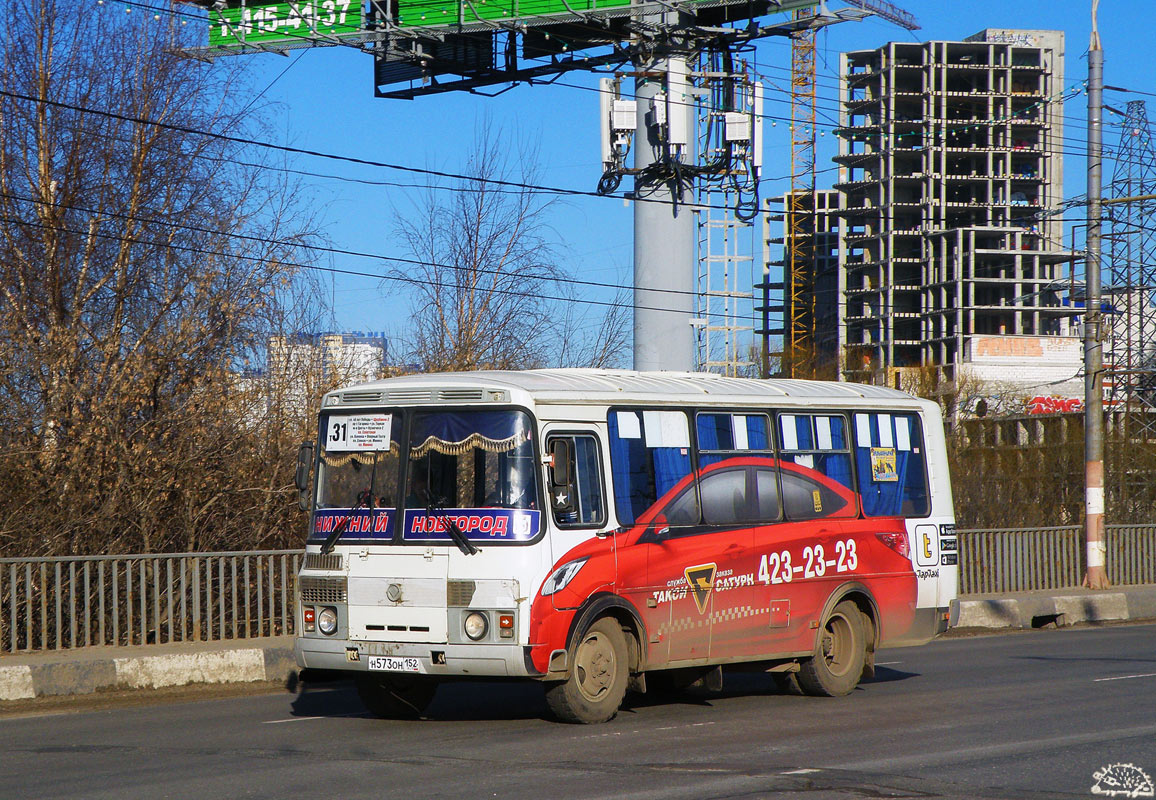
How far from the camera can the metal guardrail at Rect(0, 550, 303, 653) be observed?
13.9 m

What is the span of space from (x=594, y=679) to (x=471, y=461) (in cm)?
202

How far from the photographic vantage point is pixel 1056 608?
22234 mm

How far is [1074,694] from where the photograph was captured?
1264 cm

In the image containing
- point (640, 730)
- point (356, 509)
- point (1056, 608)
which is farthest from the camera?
point (1056, 608)

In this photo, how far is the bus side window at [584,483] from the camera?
11.1 meters

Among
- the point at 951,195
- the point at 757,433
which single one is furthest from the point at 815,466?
the point at 951,195

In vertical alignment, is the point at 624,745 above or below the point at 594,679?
below

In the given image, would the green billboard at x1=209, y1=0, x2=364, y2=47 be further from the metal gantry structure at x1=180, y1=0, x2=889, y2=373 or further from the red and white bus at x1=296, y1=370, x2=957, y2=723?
the red and white bus at x1=296, y1=370, x2=957, y2=723

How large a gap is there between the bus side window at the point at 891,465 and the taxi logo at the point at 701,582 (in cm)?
241

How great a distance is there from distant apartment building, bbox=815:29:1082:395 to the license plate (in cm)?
10943

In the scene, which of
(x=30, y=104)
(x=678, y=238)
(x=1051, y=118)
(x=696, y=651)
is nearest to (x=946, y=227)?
(x=1051, y=118)

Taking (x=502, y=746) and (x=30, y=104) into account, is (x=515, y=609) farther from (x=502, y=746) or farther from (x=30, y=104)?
(x=30, y=104)

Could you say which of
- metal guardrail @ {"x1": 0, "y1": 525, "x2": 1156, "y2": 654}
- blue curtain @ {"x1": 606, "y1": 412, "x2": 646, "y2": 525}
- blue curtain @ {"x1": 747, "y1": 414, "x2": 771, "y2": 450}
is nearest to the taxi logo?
blue curtain @ {"x1": 606, "y1": 412, "x2": 646, "y2": 525}

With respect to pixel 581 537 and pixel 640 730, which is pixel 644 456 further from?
pixel 640 730
